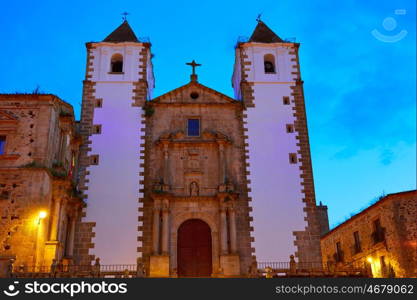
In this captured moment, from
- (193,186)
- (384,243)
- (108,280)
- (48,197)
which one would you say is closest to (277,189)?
(193,186)

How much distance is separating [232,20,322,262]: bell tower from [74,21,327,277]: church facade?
52 millimetres

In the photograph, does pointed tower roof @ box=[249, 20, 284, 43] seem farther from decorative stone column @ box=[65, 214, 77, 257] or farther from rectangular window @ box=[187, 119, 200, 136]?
decorative stone column @ box=[65, 214, 77, 257]

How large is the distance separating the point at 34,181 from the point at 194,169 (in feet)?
26.2

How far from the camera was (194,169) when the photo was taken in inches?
953

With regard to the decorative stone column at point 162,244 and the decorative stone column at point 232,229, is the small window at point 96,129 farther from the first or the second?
the decorative stone column at point 232,229

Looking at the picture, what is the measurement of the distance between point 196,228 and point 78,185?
5.89 metres

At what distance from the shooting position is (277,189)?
78.8ft

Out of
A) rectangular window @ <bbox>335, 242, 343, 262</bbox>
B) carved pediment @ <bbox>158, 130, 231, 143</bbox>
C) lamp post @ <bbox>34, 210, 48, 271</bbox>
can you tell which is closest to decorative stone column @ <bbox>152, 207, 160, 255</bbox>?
carved pediment @ <bbox>158, 130, 231, 143</bbox>

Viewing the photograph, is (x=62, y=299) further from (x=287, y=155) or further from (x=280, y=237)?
(x=287, y=155)

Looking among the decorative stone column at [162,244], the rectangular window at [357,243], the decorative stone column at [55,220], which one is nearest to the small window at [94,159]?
the decorative stone column at [162,244]

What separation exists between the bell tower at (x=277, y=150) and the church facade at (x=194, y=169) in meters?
0.05

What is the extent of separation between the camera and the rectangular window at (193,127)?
82.8ft

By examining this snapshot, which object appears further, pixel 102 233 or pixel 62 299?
pixel 102 233

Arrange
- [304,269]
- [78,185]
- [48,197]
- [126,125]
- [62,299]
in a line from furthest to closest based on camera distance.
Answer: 1. [126,125]
2. [78,185]
3. [304,269]
4. [48,197]
5. [62,299]
